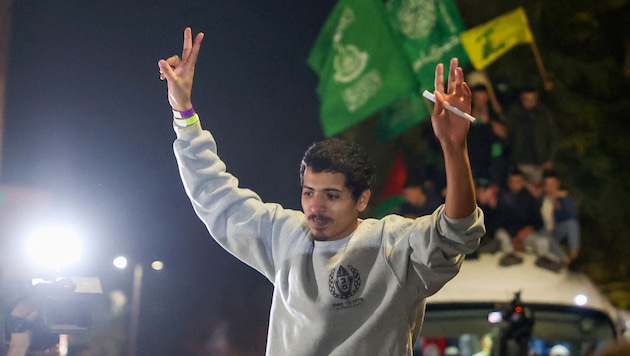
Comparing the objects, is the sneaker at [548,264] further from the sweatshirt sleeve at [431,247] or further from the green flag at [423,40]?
the sweatshirt sleeve at [431,247]

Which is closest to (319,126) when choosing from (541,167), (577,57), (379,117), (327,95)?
(327,95)

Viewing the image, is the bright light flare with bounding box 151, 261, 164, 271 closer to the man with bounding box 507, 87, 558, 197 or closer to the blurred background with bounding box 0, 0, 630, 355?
the blurred background with bounding box 0, 0, 630, 355

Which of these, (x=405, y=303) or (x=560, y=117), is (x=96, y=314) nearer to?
(x=405, y=303)

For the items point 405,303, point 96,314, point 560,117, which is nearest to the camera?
point 405,303

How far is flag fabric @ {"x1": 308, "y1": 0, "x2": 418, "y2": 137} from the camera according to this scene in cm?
411

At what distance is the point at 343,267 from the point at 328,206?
15 centimetres

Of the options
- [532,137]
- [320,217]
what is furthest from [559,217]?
[320,217]

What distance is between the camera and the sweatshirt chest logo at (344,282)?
1.60m

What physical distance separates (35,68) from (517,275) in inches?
93.1

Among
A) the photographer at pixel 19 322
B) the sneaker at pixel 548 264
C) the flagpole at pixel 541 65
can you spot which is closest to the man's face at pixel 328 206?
the photographer at pixel 19 322

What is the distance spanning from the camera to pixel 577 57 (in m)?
4.67

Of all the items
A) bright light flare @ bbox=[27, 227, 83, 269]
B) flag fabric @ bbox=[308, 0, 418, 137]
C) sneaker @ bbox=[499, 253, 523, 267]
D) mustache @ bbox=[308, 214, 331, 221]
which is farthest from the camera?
Answer: flag fabric @ bbox=[308, 0, 418, 137]

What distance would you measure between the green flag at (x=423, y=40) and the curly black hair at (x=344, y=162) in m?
2.53

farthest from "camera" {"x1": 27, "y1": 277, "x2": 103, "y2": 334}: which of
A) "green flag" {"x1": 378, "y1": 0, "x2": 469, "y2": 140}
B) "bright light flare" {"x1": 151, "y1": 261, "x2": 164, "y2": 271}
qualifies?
"green flag" {"x1": 378, "y1": 0, "x2": 469, "y2": 140}
